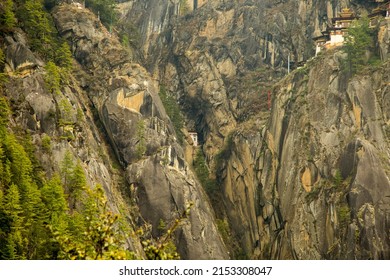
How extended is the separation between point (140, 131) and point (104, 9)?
18.8 m

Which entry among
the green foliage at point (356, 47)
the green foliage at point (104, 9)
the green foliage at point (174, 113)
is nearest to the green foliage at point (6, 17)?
the green foliage at point (104, 9)

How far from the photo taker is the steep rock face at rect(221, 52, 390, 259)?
7675cm

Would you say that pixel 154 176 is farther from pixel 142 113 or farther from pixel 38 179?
A: pixel 38 179

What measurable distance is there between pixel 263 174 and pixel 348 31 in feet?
56.8

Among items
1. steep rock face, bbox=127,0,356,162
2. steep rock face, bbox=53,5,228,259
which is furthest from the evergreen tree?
steep rock face, bbox=127,0,356,162

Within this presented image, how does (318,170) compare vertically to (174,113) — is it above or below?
below

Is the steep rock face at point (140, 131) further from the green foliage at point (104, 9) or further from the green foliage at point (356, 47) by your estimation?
the green foliage at point (356, 47)

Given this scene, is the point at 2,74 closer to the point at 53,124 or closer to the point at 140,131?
the point at 53,124

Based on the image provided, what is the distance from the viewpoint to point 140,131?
270ft

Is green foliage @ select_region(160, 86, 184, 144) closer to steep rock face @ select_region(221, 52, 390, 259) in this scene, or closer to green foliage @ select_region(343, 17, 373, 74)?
steep rock face @ select_region(221, 52, 390, 259)

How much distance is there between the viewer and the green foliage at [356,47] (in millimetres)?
83750

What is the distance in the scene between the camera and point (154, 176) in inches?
3169

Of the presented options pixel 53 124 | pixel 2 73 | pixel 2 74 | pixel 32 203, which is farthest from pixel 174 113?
pixel 32 203

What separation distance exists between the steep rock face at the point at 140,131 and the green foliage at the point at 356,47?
1967 cm
